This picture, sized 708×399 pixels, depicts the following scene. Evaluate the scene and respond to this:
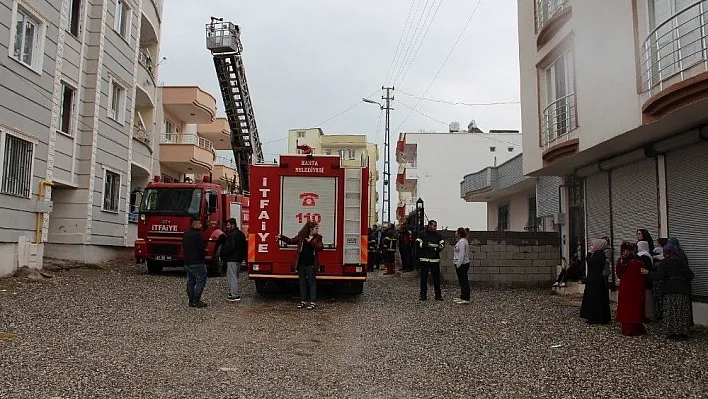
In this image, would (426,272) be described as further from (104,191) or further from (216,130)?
(216,130)

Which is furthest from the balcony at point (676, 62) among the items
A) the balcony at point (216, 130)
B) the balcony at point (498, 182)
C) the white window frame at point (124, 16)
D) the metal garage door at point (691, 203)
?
the balcony at point (216, 130)

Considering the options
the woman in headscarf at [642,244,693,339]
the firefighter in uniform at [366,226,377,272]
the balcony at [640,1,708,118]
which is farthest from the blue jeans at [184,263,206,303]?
the firefighter in uniform at [366,226,377,272]

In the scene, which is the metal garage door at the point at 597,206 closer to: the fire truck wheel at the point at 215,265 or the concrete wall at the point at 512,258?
the concrete wall at the point at 512,258

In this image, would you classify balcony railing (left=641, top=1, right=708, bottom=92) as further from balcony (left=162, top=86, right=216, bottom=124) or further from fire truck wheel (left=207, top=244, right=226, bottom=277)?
balcony (left=162, top=86, right=216, bottom=124)

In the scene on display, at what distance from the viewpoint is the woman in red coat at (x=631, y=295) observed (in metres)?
9.02

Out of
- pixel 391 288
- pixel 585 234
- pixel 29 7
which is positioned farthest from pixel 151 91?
pixel 585 234

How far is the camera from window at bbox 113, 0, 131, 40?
21062 mm

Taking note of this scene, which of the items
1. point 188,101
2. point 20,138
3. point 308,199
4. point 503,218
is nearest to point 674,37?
point 308,199

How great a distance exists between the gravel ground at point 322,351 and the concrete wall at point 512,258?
12.1ft

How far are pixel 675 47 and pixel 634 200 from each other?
3805 millimetres

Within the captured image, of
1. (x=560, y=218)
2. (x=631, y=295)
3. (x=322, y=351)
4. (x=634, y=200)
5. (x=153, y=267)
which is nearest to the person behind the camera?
(x=322, y=351)

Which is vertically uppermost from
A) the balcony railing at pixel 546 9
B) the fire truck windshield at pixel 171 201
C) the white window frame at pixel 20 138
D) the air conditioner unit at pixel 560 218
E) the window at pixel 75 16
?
the window at pixel 75 16

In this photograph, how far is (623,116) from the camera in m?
10.5

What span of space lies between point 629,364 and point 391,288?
30.7 feet
